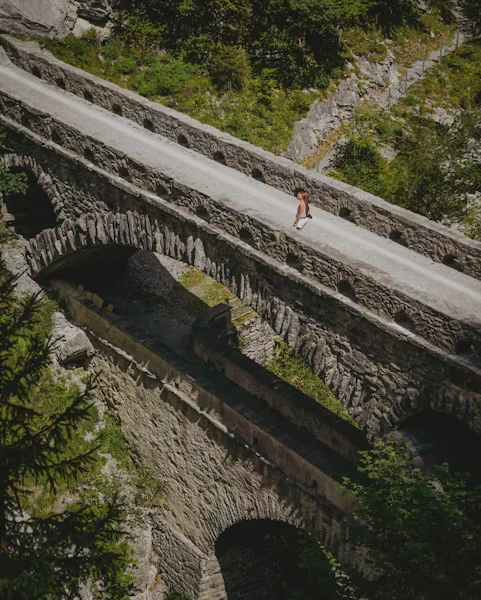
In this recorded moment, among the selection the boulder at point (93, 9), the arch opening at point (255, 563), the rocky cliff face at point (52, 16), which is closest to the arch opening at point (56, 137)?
the rocky cliff face at point (52, 16)

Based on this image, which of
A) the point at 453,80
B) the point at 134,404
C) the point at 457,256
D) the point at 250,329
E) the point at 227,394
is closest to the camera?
the point at 457,256

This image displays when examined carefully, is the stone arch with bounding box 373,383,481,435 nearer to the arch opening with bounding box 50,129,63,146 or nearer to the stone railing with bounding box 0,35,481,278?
the stone railing with bounding box 0,35,481,278

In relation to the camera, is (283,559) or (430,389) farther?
(283,559)

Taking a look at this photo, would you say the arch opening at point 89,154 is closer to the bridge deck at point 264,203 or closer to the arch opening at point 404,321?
the bridge deck at point 264,203

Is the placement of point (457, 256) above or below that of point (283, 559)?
above

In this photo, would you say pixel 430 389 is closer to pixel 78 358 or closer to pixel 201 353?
pixel 201 353

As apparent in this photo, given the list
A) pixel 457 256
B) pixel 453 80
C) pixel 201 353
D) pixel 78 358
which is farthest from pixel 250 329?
pixel 453 80
